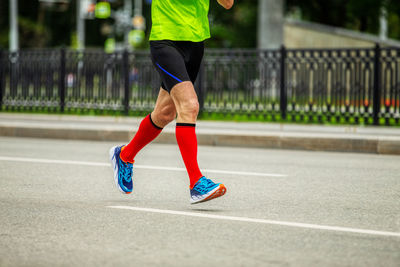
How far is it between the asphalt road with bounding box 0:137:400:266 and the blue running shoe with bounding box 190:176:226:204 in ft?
0.35

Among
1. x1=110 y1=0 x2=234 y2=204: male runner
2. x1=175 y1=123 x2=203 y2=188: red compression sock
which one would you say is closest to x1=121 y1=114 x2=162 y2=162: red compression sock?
x1=110 y1=0 x2=234 y2=204: male runner

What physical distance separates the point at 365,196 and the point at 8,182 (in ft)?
10.4

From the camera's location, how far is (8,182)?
6.64 metres

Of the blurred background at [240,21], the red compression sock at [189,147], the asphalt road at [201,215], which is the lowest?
the asphalt road at [201,215]

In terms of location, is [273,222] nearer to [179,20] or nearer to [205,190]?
[205,190]

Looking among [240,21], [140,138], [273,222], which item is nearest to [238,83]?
[140,138]

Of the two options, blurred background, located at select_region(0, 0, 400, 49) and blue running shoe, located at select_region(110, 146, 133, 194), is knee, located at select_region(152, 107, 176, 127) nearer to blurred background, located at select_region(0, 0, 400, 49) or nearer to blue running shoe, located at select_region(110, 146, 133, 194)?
blue running shoe, located at select_region(110, 146, 133, 194)

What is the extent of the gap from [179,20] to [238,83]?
28.8 ft

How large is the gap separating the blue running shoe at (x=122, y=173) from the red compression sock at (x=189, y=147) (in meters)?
0.61

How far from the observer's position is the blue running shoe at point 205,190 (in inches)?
204

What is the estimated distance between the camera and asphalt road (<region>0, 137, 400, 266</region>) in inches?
153

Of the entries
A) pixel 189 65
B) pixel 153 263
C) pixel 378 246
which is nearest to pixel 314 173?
pixel 189 65

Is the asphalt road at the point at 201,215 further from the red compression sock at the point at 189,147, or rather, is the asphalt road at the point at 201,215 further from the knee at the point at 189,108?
the knee at the point at 189,108

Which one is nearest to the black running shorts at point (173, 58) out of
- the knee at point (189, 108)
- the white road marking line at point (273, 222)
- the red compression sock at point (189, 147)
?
the knee at point (189, 108)
